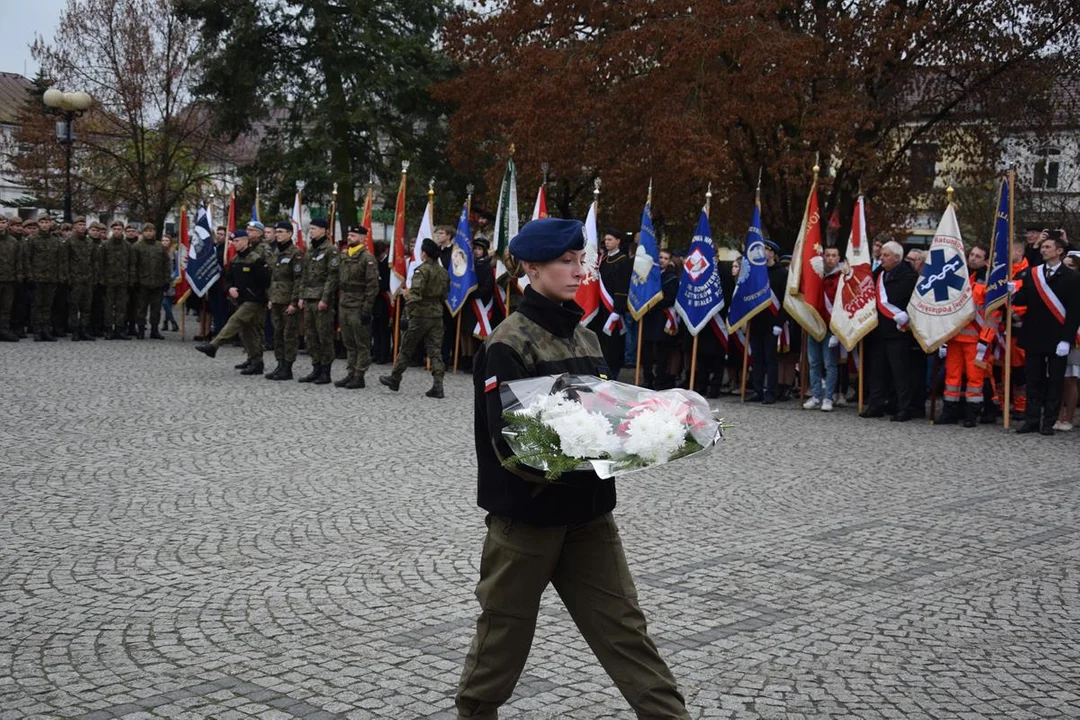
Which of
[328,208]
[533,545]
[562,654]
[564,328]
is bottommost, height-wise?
[562,654]

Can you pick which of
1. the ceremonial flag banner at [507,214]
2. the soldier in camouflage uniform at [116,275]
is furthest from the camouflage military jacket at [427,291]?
the soldier in camouflage uniform at [116,275]

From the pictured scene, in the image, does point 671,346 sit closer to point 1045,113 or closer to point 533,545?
point 1045,113

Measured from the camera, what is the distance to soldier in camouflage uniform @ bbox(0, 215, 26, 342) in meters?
19.9

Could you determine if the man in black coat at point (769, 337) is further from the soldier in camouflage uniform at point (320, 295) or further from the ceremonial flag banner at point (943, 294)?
the soldier in camouflage uniform at point (320, 295)

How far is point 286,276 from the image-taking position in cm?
1627

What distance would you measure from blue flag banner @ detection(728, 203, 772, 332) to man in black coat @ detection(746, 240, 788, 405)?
19 cm

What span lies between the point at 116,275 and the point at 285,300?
22.5 ft

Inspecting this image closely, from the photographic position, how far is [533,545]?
3.55 m

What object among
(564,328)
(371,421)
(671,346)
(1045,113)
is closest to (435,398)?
(371,421)

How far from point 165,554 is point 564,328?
12.2 ft

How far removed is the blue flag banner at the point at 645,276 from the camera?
16.3 meters

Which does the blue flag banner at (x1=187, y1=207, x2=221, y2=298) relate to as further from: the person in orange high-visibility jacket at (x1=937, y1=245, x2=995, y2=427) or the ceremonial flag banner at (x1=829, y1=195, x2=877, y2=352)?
the person in orange high-visibility jacket at (x1=937, y1=245, x2=995, y2=427)

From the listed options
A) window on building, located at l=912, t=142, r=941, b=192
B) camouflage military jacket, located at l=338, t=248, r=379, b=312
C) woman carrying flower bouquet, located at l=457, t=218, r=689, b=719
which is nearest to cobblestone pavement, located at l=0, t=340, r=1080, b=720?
woman carrying flower bouquet, located at l=457, t=218, r=689, b=719

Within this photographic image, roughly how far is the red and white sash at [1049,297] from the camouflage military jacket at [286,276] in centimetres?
926
